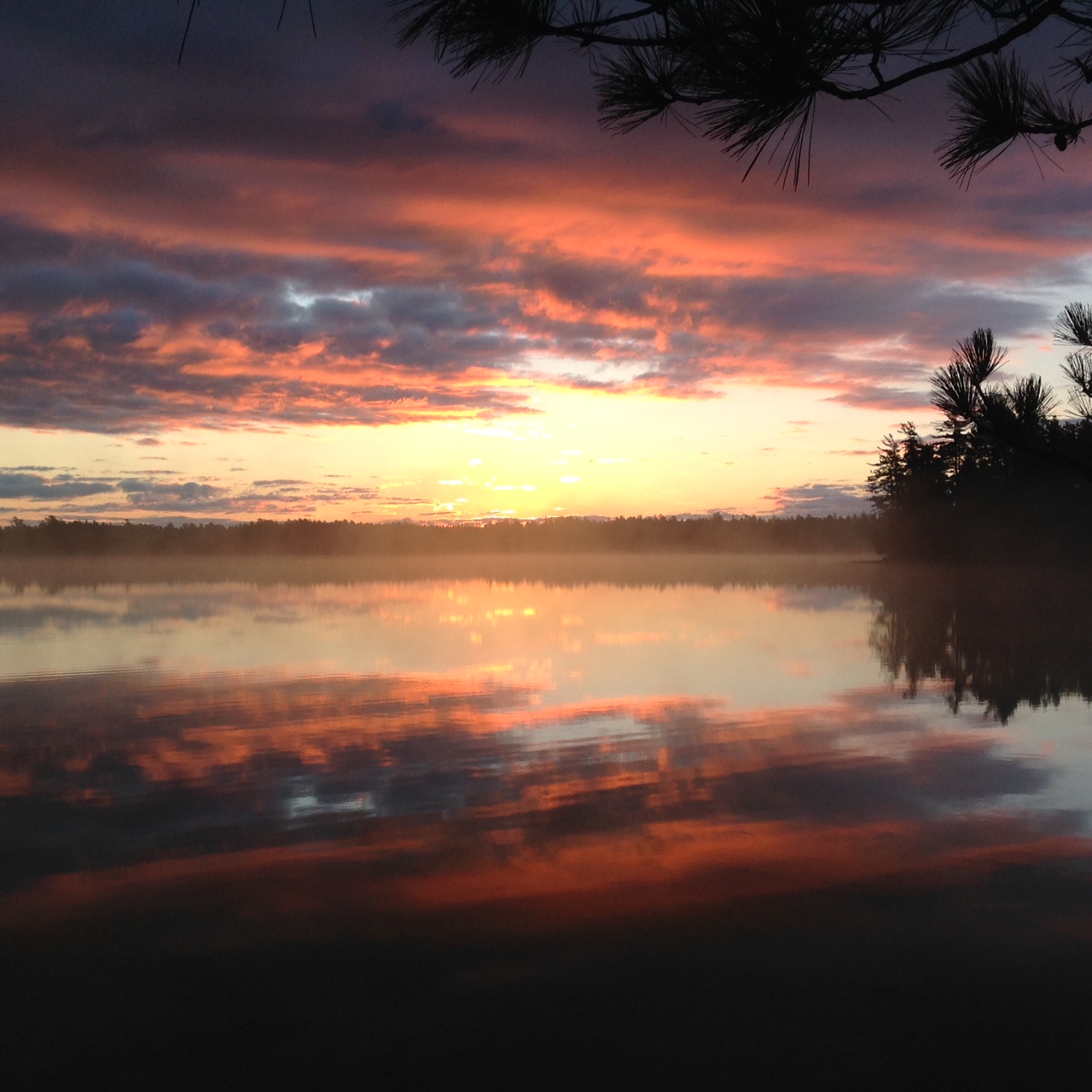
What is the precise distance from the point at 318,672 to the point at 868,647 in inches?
291

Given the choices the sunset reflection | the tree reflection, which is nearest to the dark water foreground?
the sunset reflection

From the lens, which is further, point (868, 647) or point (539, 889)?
point (868, 647)

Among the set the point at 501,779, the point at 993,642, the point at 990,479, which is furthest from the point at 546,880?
the point at 990,479

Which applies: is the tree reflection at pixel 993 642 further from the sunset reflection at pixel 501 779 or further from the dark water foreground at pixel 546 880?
the sunset reflection at pixel 501 779

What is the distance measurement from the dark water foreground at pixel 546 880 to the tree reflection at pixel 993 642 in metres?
0.23

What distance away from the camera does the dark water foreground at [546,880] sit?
9.82 feet

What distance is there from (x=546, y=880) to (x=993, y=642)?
36.9 ft

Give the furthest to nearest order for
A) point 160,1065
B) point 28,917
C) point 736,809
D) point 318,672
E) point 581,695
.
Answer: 1. point 318,672
2. point 581,695
3. point 736,809
4. point 28,917
5. point 160,1065

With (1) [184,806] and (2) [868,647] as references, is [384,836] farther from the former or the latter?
(2) [868,647]

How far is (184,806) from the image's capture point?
5.50 meters

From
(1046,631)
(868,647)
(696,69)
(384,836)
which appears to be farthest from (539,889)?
(1046,631)

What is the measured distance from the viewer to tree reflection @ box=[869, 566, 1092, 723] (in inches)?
375

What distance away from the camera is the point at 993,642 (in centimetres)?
1362

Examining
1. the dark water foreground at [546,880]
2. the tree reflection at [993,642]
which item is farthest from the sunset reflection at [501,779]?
the tree reflection at [993,642]
